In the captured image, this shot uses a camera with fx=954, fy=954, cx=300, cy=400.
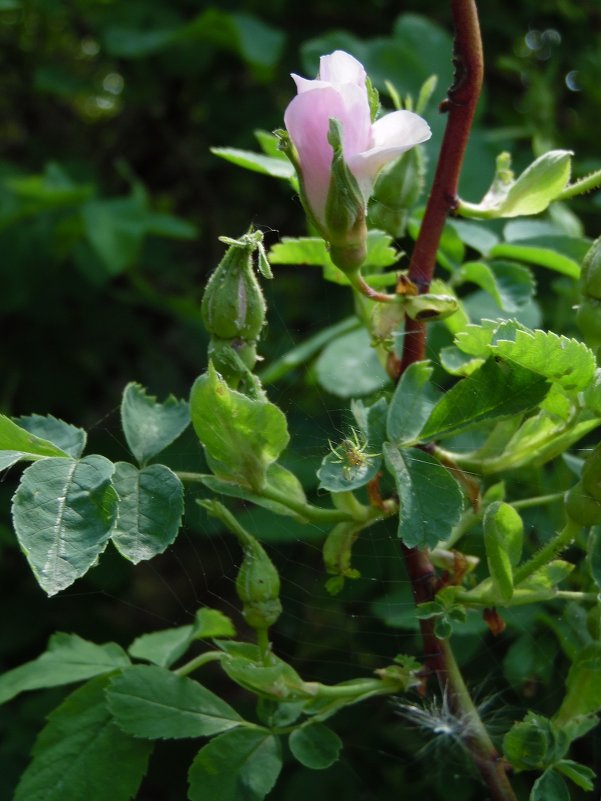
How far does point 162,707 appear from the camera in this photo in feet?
2.75

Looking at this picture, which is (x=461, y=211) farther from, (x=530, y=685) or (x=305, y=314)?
(x=305, y=314)

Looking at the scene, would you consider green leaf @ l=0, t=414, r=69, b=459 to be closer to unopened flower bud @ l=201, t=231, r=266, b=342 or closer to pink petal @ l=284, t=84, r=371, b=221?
unopened flower bud @ l=201, t=231, r=266, b=342

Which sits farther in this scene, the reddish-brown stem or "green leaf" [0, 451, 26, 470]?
the reddish-brown stem

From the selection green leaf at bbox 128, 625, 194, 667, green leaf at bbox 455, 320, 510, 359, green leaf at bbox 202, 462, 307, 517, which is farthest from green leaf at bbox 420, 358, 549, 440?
green leaf at bbox 128, 625, 194, 667

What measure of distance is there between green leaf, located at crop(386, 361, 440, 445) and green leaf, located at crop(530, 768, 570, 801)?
11.5 inches

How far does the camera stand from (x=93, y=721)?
878 mm

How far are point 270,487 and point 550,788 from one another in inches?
13.1

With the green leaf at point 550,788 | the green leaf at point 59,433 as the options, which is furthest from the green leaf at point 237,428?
the green leaf at point 550,788

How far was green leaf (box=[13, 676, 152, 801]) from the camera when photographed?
33.0 inches

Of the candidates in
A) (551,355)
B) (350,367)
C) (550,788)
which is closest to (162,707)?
(550,788)

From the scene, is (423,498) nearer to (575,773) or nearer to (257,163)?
(575,773)

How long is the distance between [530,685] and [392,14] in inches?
65.1

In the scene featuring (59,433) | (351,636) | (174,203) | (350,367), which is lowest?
(174,203)

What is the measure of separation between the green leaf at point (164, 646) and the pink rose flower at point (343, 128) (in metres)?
0.46
